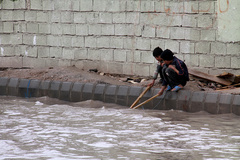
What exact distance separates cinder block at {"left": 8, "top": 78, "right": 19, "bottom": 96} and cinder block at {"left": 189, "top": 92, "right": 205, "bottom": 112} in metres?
3.59

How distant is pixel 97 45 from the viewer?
9.90 meters

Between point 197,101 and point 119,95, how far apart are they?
4.73 ft

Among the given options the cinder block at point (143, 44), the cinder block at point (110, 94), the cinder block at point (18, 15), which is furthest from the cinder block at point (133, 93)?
the cinder block at point (18, 15)

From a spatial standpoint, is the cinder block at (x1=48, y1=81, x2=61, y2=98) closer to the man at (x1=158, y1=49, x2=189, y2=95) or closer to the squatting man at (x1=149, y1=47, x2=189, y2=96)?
the squatting man at (x1=149, y1=47, x2=189, y2=96)

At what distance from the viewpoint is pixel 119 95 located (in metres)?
8.21

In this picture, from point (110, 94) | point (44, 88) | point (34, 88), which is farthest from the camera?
point (34, 88)

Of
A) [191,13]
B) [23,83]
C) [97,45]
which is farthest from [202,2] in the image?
[23,83]

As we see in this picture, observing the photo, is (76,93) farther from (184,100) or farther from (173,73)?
(184,100)

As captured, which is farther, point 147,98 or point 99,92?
point 99,92

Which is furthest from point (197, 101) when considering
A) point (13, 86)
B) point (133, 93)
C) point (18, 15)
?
point (18, 15)

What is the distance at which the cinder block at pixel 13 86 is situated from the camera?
9195 mm

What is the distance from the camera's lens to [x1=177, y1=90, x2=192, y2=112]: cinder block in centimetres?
759

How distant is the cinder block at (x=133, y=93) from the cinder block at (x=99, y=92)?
515mm

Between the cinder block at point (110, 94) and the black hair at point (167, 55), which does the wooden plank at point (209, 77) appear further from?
the cinder block at point (110, 94)
